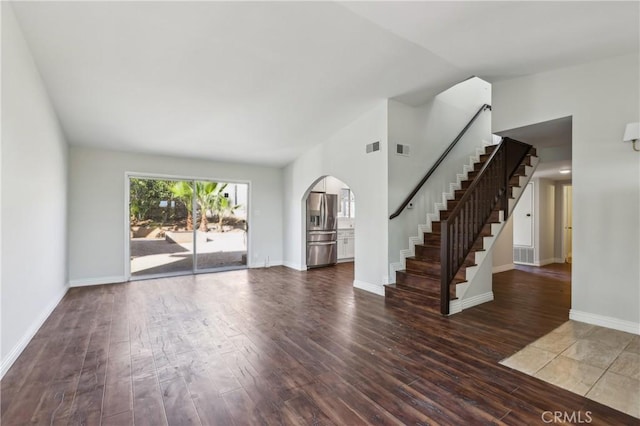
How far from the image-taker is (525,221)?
281 inches

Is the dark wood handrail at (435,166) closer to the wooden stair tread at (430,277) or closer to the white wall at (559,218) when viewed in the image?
the wooden stair tread at (430,277)

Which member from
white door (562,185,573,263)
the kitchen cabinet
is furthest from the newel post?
white door (562,185,573,263)

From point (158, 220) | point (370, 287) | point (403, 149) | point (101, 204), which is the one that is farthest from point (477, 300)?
point (101, 204)

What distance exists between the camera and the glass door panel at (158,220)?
5660mm

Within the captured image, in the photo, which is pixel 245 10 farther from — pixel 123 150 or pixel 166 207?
pixel 166 207

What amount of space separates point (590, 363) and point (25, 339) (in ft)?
16.0

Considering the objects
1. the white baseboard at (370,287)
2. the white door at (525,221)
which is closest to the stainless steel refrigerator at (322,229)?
the white baseboard at (370,287)

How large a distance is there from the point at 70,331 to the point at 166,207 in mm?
3274

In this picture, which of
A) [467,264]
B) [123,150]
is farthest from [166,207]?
[467,264]

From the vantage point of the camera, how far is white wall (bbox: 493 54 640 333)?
9.80 feet

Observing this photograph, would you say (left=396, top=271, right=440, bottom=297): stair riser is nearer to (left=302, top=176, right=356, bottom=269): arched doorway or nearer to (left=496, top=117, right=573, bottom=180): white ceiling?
(left=496, top=117, right=573, bottom=180): white ceiling

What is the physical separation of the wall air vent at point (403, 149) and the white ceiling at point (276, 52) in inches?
27.9

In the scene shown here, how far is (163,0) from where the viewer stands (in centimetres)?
223

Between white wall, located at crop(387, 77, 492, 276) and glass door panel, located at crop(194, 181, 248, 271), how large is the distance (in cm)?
370
